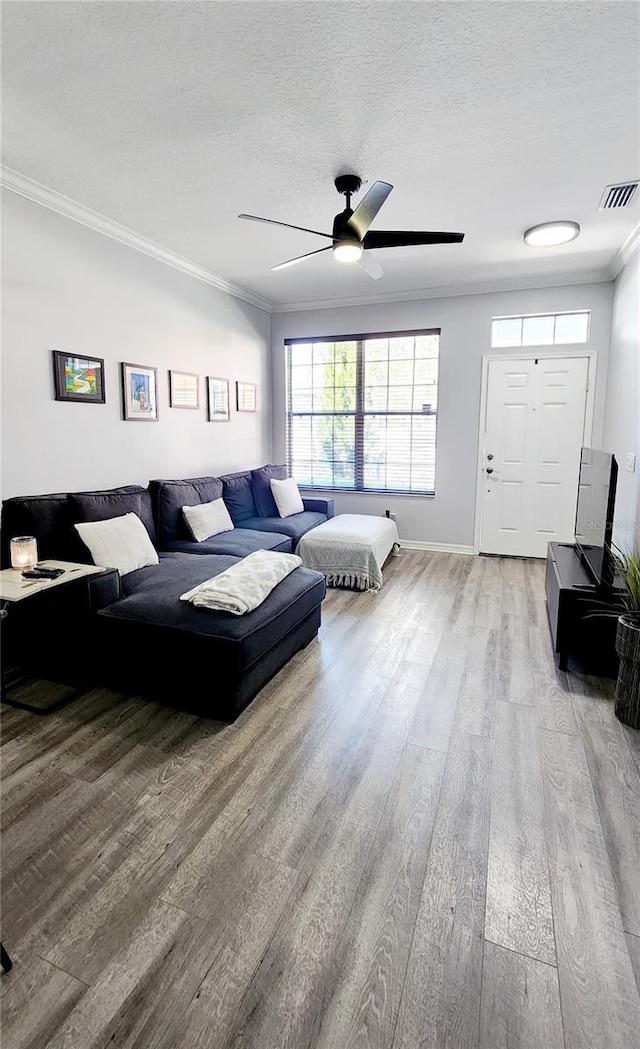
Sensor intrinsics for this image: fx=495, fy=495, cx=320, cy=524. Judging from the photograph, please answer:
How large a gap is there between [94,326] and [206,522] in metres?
1.66

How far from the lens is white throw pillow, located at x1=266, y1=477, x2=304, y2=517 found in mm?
5031

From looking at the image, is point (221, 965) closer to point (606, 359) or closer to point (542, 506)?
point (542, 506)

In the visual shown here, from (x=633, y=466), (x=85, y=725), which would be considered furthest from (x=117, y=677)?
(x=633, y=466)

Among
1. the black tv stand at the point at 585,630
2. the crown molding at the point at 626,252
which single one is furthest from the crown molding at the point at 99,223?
the black tv stand at the point at 585,630

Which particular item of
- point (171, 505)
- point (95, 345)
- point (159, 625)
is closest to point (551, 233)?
point (95, 345)

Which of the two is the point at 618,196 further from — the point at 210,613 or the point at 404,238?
the point at 210,613

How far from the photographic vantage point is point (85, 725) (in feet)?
7.60

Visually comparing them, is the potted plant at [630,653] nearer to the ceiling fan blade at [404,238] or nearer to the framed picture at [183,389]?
the ceiling fan blade at [404,238]

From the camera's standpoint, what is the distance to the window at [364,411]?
552cm

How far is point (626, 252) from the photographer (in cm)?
395

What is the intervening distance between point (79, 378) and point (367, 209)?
219 cm

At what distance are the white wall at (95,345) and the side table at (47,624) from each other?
78 centimetres

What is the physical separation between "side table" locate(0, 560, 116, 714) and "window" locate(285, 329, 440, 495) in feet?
12.0

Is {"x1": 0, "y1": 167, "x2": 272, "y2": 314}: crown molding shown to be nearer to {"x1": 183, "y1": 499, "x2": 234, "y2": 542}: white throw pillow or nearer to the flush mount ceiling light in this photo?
{"x1": 183, "y1": 499, "x2": 234, "y2": 542}: white throw pillow
